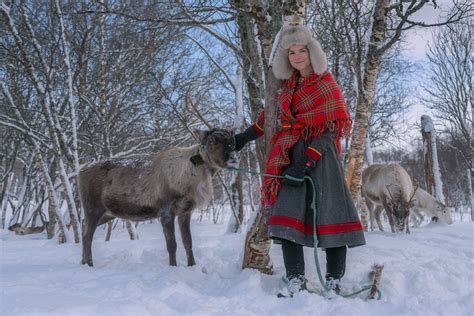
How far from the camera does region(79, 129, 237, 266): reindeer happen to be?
4363 mm

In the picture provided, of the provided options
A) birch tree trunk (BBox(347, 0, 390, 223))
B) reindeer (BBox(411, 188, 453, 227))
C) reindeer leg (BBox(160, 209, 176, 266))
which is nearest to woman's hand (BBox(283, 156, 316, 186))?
reindeer leg (BBox(160, 209, 176, 266))

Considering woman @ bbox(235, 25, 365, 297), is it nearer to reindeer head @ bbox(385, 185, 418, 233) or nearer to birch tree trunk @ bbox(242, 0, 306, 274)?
birch tree trunk @ bbox(242, 0, 306, 274)

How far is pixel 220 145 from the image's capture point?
13.8ft

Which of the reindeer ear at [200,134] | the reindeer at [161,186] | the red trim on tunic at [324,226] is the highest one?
the reindeer ear at [200,134]

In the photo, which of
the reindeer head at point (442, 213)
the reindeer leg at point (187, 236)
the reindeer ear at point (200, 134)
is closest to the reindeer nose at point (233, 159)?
the reindeer ear at point (200, 134)

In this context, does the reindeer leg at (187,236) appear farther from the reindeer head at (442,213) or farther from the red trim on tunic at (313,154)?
the reindeer head at (442,213)

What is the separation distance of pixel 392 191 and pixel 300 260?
651 centimetres

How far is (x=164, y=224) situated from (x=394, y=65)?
1137 centimetres

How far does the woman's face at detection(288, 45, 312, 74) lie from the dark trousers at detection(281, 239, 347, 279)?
1.35 m

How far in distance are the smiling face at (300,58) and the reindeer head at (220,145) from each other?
1250 mm

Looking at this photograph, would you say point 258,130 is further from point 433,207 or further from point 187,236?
point 433,207

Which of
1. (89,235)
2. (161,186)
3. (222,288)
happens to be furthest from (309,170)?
(89,235)

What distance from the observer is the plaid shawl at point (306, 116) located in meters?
2.95

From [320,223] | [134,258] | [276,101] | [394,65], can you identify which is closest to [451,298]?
[320,223]
